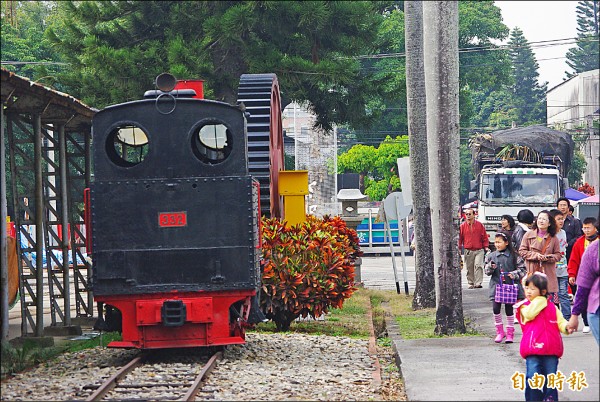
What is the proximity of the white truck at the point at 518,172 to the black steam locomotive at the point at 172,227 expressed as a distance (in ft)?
65.9

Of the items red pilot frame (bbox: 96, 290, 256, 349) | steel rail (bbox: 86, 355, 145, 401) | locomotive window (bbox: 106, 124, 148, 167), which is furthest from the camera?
locomotive window (bbox: 106, 124, 148, 167)

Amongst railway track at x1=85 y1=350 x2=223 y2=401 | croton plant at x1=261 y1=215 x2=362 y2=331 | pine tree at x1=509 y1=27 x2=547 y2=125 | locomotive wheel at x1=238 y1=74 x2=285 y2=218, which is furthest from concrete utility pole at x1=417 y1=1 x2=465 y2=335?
pine tree at x1=509 y1=27 x2=547 y2=125

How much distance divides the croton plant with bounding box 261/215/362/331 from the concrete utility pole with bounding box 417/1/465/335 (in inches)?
72.3

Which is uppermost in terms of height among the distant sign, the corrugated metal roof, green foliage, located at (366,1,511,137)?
green foliage, located at (366,1,511,137)

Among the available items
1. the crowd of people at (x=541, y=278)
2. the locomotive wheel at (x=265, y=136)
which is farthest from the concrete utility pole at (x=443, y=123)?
the locomotive wheel at (x=265, y=136)

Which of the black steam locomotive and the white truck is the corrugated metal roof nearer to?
the black steam locomotive

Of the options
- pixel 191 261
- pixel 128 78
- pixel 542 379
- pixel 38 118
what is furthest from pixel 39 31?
pixel 542 379

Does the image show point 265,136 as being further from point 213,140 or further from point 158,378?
point 158,378

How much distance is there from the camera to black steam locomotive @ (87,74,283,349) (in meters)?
12.8

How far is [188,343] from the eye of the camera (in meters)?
12.9

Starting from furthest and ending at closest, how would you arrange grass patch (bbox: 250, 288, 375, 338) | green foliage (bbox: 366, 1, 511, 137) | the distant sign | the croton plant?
green foliage (bbox: 366, 1, 511, 137) → the distant sign → grass patch (bbox: 250, 288, 375, 338) → the croton plant

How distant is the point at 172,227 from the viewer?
506 inches

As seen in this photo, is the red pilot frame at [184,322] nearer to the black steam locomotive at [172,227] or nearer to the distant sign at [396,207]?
the black steam locomotive at [172,227]

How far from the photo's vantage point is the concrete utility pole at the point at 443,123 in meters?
15.1
